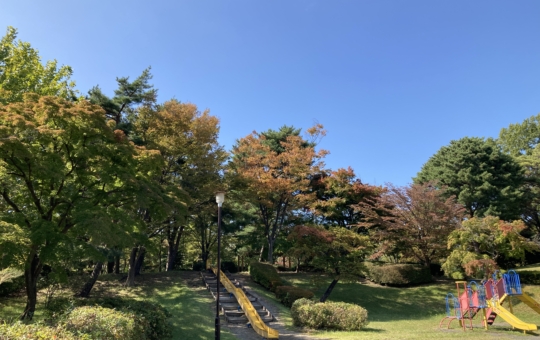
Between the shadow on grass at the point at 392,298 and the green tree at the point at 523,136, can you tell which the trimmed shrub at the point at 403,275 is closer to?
the shadow on grass at the point at 392,298

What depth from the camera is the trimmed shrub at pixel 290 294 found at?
17136mm

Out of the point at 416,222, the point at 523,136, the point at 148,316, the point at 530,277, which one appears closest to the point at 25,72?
the point at 148,316

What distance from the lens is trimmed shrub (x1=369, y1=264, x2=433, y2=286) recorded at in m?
22.3

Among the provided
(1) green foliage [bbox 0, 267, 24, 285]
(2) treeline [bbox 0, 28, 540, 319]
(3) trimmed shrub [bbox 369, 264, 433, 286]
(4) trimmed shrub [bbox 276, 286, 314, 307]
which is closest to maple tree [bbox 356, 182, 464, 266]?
(2) treeline [bbox 0, 28, 540, 319]

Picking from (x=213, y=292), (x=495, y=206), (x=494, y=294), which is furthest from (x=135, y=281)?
(x=495, y=206)

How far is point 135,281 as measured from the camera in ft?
67.9

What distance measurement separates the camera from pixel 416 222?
20.9m

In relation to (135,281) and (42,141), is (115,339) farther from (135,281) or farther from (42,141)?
(135,281)

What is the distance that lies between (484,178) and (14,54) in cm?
3357

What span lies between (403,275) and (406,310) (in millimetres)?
3764

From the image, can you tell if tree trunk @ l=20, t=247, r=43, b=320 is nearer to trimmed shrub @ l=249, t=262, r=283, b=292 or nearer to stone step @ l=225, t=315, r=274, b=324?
stone step @ l=225, t=315, r=274, b=324

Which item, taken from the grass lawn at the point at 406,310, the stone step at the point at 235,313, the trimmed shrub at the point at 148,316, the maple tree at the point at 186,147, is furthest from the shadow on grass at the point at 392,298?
the trimmed shrub at the point at 148,316

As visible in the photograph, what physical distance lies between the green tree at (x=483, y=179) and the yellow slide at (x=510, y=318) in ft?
44.5

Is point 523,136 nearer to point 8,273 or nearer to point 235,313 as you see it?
point 235,313
